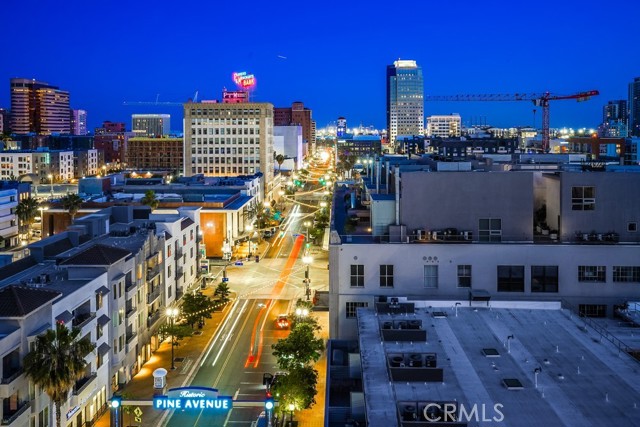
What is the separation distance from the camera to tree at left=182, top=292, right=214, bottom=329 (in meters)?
68.0

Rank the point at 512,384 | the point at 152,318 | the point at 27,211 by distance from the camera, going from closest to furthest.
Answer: the point at 512,384
the point at 152,318
the point at 27,211

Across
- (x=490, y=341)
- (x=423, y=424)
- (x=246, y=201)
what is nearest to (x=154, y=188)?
(x=246, y=201)

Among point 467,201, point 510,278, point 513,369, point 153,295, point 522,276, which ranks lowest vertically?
point 153,295

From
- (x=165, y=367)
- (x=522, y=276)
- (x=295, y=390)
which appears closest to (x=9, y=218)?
(x=165, y=367)

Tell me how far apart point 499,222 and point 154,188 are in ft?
313

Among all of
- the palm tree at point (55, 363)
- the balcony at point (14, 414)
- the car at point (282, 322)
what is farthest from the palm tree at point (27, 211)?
the balcony at point (14, 414)

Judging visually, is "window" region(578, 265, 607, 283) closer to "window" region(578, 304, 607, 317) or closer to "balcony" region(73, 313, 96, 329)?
"window" region(578, 304, 607, 317)

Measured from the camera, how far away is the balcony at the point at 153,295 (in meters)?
63.2

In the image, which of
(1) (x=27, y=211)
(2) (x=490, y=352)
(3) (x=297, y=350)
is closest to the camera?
(2) (x=490, y=352)

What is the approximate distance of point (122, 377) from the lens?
54438 millimetres

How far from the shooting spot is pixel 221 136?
18800cm

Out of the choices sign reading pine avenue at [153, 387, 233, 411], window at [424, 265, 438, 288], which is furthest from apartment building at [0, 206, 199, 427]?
window at [424, 265, 438, 288]

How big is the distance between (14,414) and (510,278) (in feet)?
102

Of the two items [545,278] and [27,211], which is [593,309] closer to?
[545,278]
